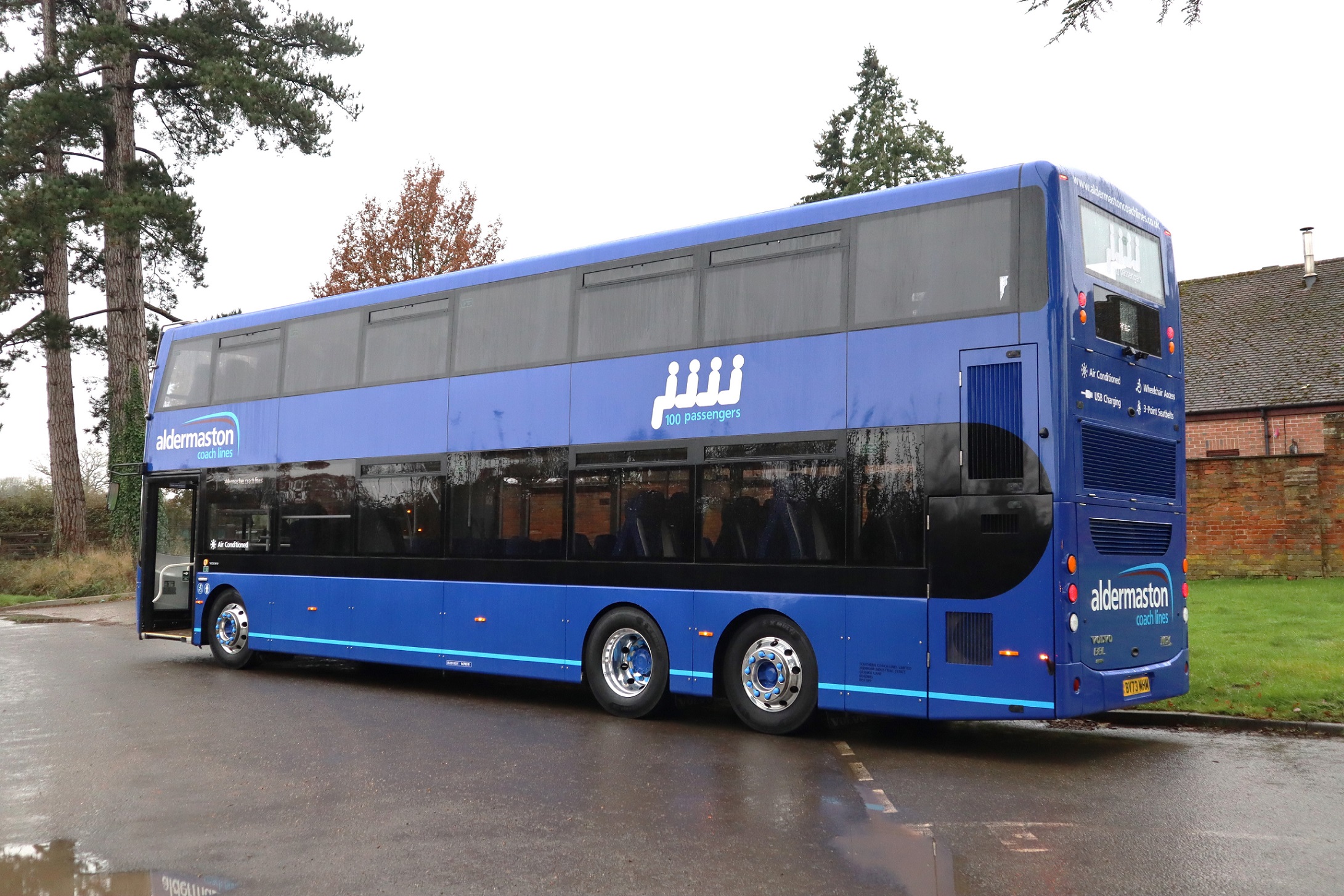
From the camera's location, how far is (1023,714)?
816 centimetres

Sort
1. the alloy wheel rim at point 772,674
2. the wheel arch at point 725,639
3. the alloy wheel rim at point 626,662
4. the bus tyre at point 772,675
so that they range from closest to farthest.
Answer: the bus tyre at point 772,675 < the alloy wheel rim at point 772,674 < the wheel arch at point 725,639 < the alloy wheel rim at point 626,662

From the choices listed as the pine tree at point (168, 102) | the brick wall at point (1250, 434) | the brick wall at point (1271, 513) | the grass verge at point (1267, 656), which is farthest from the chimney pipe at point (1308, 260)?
the pine tree at point (168, 102)

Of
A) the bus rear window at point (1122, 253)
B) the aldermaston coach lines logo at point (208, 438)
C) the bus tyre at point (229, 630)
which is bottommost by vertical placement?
the bus tyre at point (229, 630)

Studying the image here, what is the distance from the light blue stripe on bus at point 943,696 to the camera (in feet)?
26.8

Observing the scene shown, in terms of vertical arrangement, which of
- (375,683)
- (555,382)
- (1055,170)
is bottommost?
(375,683)

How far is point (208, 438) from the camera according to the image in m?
15.1

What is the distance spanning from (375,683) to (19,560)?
2544 cm

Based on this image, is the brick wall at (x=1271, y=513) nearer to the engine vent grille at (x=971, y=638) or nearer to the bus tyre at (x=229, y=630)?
the engine vent grille at (x=971, y=638)

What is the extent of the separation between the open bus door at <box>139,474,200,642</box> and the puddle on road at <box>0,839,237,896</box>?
10.0 meters

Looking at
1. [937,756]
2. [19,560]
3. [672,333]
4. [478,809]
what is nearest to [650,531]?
[672,333]

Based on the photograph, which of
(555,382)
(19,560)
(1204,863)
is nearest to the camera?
(1204,863)

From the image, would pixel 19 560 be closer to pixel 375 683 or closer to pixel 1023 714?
pixel 375 683

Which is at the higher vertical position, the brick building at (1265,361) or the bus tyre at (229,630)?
the brick building at (1265,361)

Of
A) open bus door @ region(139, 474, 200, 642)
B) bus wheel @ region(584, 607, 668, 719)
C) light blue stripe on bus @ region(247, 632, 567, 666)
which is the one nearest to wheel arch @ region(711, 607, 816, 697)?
bus wheel @ region(584, 607, 668, 719)
